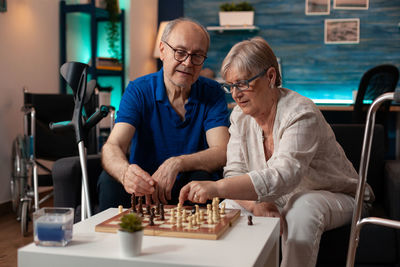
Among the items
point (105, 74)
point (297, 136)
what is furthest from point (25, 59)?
point (297, 136)

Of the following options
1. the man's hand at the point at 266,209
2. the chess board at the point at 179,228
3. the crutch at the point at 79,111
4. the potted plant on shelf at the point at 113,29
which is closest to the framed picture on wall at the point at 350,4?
the potted plant on shelf at the point at 113,29

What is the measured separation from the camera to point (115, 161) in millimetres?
2037

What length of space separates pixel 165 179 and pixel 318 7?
13.6ft

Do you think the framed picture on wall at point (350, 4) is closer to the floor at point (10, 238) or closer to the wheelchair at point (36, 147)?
the wheelchair at point (36, 147)

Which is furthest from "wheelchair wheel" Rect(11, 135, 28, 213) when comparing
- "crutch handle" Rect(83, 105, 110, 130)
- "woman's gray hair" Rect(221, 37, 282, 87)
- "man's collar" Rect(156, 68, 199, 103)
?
"woman's gray hair" Rect(221, 37, 282, 87)

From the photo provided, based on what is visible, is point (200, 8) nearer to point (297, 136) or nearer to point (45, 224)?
point (297, 136)

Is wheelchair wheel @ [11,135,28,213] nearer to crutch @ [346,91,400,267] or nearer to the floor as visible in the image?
the floor

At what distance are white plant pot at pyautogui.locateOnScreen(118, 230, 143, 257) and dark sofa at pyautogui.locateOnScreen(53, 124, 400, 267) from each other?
89cm

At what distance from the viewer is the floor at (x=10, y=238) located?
2713mm

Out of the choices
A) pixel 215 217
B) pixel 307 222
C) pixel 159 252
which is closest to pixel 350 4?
pixel 307 222

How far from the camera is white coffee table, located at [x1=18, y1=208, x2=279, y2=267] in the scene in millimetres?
1114

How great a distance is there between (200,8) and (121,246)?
4.99m

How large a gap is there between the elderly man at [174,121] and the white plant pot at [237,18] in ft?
10.8

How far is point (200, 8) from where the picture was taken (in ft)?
→ 19.1
